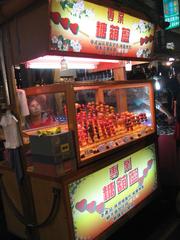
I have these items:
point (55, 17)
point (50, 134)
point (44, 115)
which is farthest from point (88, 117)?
point (55, 17)

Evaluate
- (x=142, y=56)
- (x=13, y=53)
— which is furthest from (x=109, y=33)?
(x=13, y=53)

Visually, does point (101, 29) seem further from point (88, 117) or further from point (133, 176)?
point (133, 176)

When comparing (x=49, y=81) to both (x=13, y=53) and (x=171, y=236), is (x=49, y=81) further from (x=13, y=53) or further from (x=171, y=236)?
(x=171, y=236)

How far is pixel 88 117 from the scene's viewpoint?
4387 millimetres

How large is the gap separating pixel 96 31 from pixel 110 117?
5.23 feet

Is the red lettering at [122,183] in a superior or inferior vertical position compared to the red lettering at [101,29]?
inferior

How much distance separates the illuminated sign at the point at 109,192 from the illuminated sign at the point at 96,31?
174 cm

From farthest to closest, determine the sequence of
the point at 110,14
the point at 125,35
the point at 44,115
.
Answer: the point at 125,35 < the point at 44,115 < the point at 110,14

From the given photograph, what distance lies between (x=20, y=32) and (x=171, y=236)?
12.5ft

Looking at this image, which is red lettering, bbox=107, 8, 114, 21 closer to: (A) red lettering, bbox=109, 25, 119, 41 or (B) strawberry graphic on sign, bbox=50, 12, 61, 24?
(A) red lettering, bbox=109, 25, 119, 41

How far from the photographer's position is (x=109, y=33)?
3.92 meters

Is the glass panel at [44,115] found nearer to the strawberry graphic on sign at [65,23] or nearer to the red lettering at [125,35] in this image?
the strawberry graphic on sign at [65,23]

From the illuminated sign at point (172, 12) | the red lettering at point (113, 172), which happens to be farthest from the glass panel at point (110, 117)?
the illuminated sign at point (172, 12)

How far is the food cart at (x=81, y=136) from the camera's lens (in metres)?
3.22
